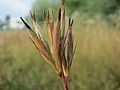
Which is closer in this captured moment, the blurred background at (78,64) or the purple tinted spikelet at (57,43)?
the purple tinted spikelet at (57,43)

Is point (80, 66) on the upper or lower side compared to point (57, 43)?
lower

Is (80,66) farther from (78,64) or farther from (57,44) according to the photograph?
(57,44)

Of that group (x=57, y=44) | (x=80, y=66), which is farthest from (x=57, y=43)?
(x=80, y=66)

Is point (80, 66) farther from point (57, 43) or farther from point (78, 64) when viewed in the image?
point (57, 43)

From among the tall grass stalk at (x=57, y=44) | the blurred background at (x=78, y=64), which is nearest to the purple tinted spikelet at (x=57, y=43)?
the tall grass stalk at (x=57, y=44)

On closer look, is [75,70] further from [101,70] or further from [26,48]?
[26,48]

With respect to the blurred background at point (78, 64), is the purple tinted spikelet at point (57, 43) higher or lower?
higher

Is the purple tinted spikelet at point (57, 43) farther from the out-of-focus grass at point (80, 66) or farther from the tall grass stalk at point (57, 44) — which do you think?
the out-of-focus grass at point (80, 66)

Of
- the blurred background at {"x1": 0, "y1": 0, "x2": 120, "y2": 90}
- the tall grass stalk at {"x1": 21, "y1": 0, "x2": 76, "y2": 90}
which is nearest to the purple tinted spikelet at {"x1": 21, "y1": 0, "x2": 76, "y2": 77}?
the tall grass stalk at {"x1": 21, "y1": 0, "x2": 76, "y2": 90}

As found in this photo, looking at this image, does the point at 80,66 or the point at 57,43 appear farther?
the point at 80,66
